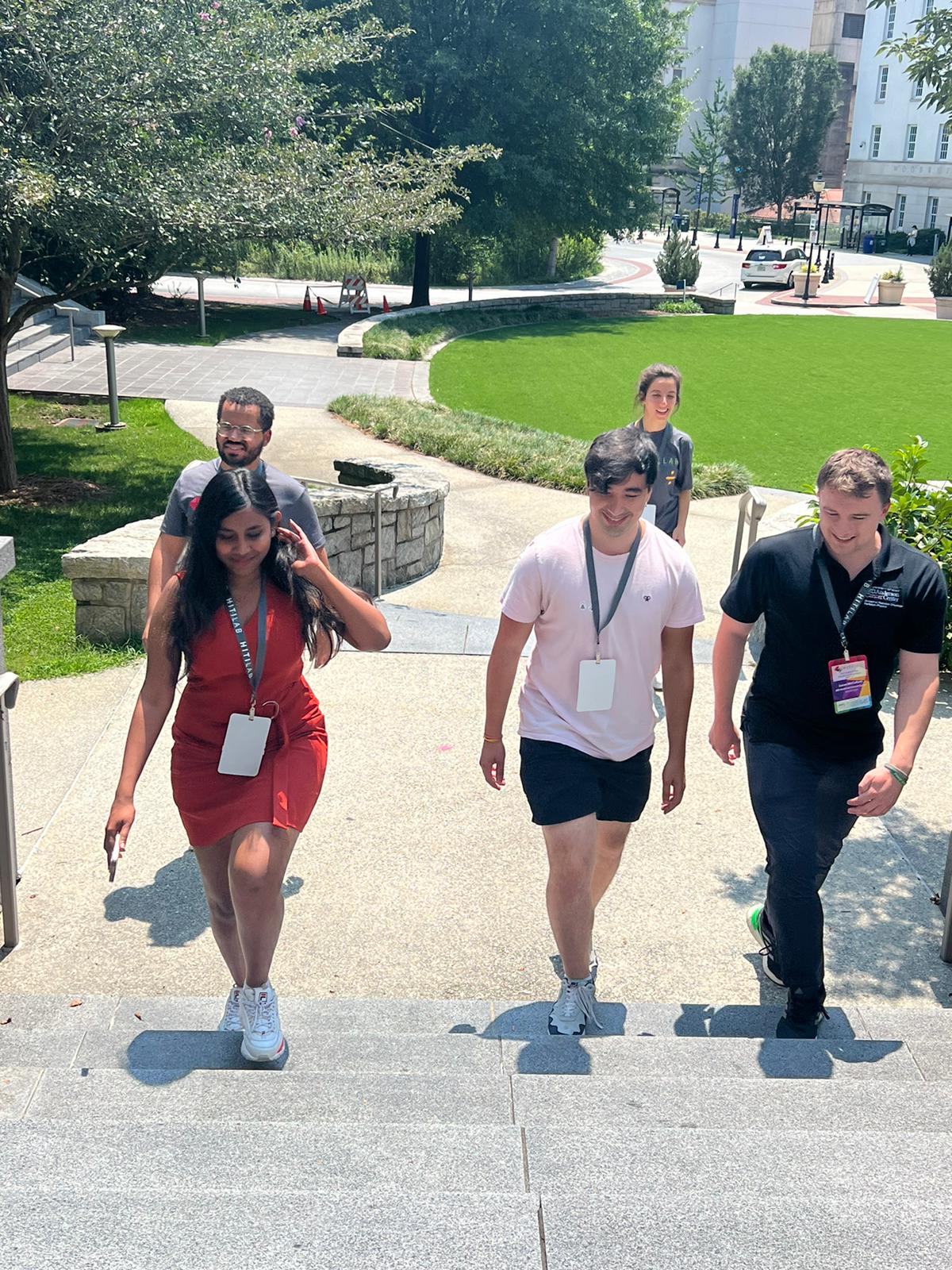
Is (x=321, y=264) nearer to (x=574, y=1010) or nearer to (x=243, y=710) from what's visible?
(x=243, y=710)

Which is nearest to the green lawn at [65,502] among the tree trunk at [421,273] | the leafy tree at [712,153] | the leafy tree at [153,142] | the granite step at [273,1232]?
the leafy tree at [153,142]

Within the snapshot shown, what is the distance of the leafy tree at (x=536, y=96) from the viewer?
28625mm

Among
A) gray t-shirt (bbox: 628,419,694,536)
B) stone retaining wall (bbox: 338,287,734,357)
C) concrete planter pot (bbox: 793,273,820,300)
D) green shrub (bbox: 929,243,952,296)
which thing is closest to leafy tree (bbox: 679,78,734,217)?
concrete planter pot (bbox: 793,273,820,300)

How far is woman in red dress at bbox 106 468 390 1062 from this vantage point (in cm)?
358

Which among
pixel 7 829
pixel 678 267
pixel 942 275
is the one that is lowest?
pixel 678 267

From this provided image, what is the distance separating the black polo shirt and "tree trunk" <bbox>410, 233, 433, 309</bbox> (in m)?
27.1

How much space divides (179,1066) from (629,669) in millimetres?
1730

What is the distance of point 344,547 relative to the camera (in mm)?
8914

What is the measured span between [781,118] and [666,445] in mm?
82339

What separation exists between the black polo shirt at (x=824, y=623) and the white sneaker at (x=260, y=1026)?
1.75 m

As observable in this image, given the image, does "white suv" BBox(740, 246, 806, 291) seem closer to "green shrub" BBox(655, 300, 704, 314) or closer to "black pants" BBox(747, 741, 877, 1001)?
"green shrub" BBox(655, 300, 704, 314)

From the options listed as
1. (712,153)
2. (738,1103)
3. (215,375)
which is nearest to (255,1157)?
(738,1103)

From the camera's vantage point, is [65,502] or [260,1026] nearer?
[260,1026]

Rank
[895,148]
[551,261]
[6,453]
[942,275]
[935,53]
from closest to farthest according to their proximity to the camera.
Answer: [935,53] → [6,453] → [942,275] → [551,261] → [895,148]
